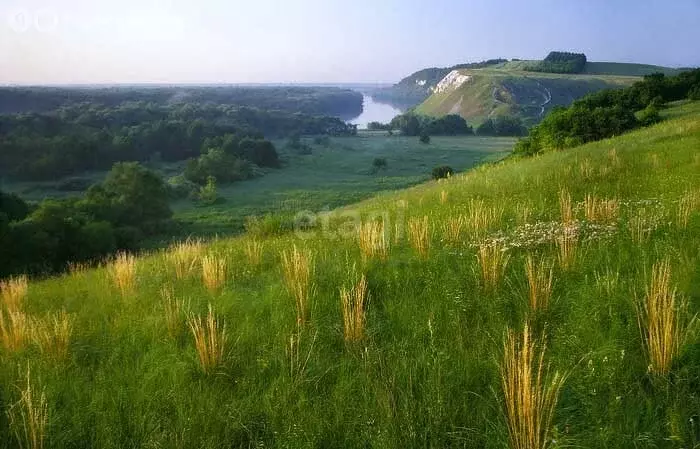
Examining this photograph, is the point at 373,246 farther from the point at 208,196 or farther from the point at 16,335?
the point at 208,196

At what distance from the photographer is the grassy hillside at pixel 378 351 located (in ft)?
10.3

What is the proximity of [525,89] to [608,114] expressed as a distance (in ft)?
459

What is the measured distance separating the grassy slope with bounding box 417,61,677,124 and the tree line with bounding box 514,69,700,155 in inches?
3819

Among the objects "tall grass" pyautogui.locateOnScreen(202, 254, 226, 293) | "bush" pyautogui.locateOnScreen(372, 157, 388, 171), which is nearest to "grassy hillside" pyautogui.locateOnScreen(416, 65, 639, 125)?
"bush" pyautogui.locateOnScreen(372, 157, 388, 171)

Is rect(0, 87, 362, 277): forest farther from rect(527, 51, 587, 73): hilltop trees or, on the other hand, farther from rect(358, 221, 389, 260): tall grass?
rect(527, 51, 587, 73): hilltop trees

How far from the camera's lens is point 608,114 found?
31891mm

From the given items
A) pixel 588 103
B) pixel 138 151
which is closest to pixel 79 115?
pixel 138 151

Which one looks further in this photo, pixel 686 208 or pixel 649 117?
pixel 649 117

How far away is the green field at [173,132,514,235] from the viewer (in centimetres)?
A: 5331

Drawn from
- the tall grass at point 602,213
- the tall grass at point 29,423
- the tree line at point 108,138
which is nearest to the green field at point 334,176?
the tree line at point 108,138

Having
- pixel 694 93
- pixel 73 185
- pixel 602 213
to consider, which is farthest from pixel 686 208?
pixel 73 185

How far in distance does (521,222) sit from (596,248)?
7.98 feet

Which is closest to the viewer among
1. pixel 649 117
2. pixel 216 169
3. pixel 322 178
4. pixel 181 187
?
pixel 649 117

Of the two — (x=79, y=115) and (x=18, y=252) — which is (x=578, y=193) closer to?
(x=18, y=252)
